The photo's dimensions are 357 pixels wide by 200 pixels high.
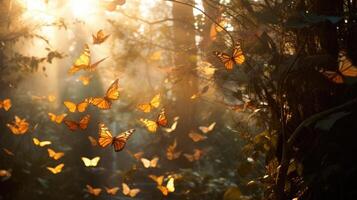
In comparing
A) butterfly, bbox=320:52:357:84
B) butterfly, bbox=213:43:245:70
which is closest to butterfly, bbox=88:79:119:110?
butterfly, bbox=213:43:245:70

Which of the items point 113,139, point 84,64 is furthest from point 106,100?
point 113,139

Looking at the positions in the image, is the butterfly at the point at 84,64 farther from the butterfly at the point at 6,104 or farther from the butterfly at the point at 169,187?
the butterfly at the point at 6,104

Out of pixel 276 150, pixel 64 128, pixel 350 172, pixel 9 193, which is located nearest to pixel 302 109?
pixel 276 150

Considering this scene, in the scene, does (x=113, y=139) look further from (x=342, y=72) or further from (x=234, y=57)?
(x=342, y=72)

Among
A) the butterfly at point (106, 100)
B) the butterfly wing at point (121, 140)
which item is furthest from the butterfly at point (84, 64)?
the butterfly wing at point (121, 140)

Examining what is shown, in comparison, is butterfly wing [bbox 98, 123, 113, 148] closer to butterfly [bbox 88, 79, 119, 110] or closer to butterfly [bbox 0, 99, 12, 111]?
butterfly [bbox 88, 79, 119, 110]

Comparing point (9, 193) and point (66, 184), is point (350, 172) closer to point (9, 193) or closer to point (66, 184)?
point (9, 193)
